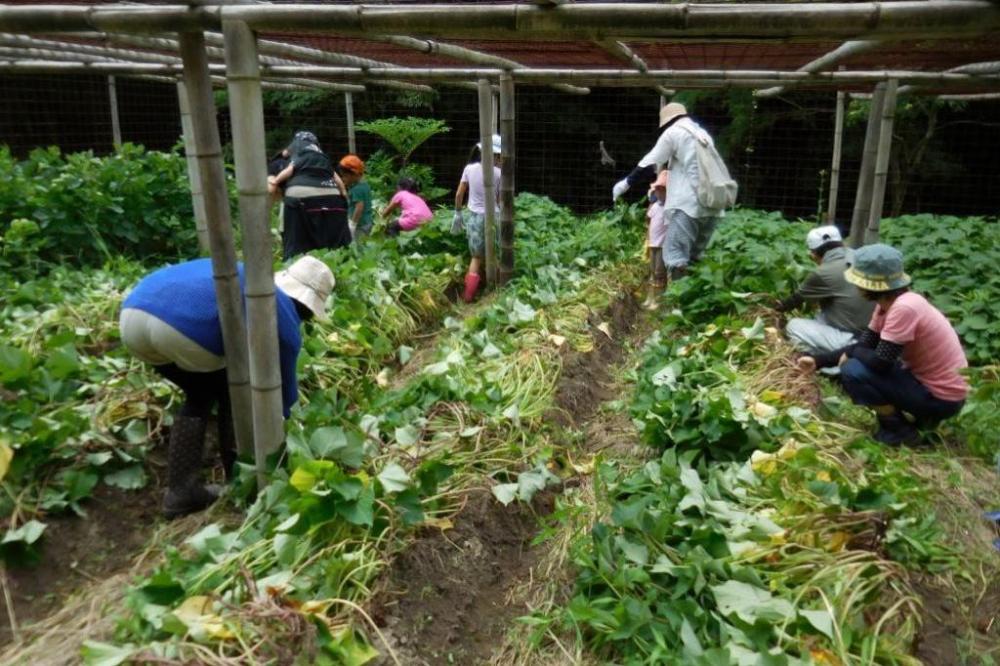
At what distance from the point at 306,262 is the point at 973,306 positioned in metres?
4.59

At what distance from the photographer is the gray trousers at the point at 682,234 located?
632 centimetres

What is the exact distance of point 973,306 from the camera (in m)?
5.43

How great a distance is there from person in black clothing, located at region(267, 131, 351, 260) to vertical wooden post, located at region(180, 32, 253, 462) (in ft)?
10.9

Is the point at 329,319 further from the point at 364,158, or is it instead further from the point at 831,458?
the point at 364,158

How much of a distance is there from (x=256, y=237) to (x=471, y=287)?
14.4ft

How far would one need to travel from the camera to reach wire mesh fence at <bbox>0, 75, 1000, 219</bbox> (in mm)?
10906

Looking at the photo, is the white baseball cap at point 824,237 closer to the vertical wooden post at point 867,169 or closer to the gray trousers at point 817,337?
the gray trousers at point 817,337

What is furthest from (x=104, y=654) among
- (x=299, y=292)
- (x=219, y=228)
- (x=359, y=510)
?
(x=299, y=292)

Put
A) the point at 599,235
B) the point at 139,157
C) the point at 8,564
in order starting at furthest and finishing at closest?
the point at 599,235 → the point at 139,157 → the point at 8,564

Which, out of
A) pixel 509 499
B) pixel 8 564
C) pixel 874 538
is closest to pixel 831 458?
pixel 874 538

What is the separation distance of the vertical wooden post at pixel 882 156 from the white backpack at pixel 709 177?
1081mm

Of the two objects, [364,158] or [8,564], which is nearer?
[8,564]

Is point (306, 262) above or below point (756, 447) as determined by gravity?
above

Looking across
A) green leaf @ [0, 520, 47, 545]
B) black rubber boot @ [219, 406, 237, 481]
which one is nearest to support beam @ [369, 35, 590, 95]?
black rubber boot @ [219, 406, 237, 481]
